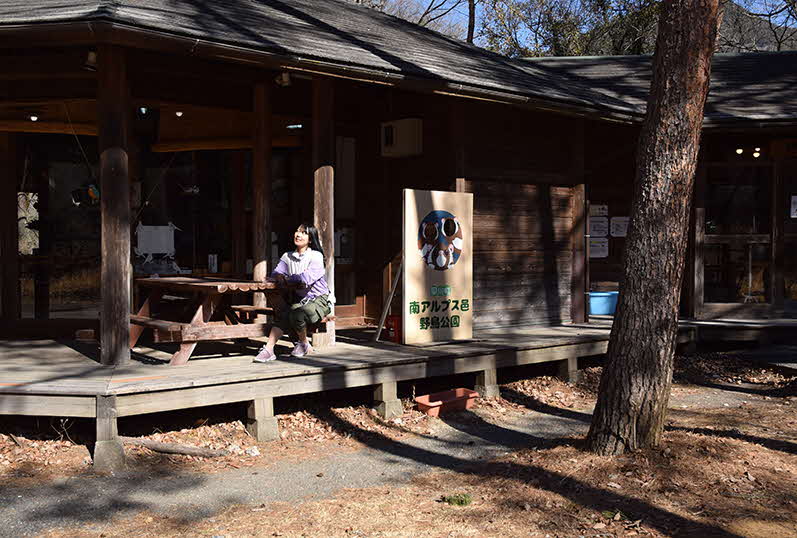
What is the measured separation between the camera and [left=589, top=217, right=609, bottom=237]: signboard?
508 inches

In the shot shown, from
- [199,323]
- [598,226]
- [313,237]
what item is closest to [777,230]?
[598,226]

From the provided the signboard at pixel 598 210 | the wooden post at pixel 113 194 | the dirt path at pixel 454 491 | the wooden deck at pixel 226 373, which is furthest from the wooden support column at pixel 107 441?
the signboard at pixel 598 210

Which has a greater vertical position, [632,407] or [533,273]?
[533,273]

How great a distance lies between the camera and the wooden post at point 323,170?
29.6 ft

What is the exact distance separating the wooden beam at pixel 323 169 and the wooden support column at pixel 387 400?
1.33 metres

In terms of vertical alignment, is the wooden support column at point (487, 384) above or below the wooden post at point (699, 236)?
below

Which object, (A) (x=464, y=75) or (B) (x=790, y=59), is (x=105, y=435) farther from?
(B) (x=790, y=59)

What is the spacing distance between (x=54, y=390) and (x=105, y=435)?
0.54m

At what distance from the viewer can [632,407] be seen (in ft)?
21.2

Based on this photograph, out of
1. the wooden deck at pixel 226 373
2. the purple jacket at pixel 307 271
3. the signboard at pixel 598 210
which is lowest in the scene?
the wooden deck at pixel 226 373

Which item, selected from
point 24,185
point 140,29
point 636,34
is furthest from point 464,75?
point 636,34

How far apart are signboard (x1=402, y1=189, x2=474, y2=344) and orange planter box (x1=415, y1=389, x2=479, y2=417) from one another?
75 centimetres

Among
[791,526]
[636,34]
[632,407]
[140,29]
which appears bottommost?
[791,526]

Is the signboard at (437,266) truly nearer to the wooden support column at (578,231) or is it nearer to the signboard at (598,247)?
the wooden support column at (578,231)
